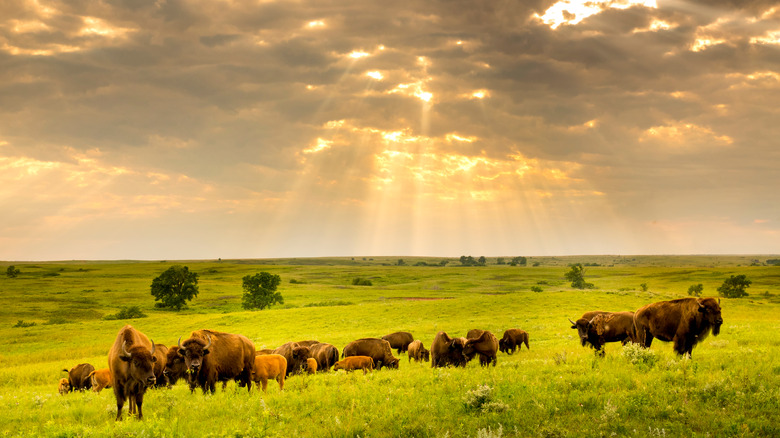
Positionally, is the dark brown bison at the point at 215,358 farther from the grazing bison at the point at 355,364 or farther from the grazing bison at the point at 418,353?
the grazing bison at the point at 418,353

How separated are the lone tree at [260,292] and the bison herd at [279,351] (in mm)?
56033

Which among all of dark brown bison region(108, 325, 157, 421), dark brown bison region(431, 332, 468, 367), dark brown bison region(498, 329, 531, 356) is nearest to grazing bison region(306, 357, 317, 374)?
dark brown bison region(431, 332, 468, 367)

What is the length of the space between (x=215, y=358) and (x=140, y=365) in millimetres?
3396

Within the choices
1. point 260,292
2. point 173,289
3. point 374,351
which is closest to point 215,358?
point 374,351

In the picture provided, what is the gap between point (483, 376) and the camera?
12.8 m

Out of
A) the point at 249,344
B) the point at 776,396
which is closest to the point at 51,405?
the point at 249,344

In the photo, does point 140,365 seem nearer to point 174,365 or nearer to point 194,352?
point 194,352

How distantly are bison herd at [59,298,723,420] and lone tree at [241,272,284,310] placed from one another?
56.0 meters

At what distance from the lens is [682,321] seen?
15047 mm

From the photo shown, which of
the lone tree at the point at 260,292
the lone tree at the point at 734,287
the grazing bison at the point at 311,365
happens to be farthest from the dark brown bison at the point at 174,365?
the lone tree at the point at 734,287

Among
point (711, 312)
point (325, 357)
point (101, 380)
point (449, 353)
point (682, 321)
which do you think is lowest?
point (101, 380)

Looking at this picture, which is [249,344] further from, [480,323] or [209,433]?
[480,323]

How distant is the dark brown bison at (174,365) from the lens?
14.6 metres

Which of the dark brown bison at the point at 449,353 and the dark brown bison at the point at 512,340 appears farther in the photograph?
the dark brown bison at the point at 512,340
